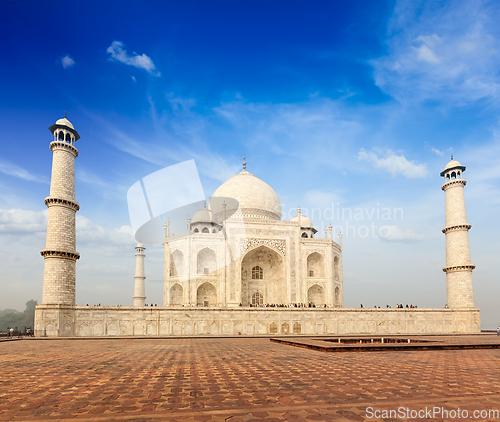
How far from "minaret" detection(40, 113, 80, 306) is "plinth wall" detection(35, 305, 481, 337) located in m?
1.03

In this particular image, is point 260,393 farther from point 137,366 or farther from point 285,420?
point 137,366

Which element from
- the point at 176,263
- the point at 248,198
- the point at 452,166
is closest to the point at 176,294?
the point at 176,263

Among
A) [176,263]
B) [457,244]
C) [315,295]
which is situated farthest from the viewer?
[315,295]

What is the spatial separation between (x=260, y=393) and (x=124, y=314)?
18.4m

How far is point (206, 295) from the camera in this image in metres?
30.6

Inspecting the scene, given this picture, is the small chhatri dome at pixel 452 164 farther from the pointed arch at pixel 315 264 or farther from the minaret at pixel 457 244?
the pointed arch at pixel 315 264

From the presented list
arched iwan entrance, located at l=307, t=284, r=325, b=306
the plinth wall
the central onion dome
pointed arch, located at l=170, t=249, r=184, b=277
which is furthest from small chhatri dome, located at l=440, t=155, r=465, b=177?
pointed arch, located at l=170, t=249, r=184, b=277

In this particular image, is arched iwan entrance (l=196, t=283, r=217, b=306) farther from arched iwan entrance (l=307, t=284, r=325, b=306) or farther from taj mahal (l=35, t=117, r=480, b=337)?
arched iwan entrance (l=307, t=284, r=325, b=306)

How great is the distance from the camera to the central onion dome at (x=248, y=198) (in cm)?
3553

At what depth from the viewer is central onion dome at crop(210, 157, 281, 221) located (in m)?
35.5

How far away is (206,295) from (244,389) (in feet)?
85.5

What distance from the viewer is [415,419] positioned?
3.80m

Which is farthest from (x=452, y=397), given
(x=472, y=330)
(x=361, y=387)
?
(x=472, y=330)

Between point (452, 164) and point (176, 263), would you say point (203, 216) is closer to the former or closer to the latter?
point (176, 263)
